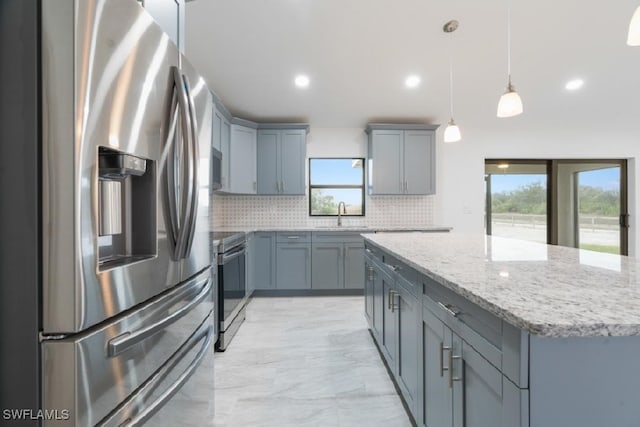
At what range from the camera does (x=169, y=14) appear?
4.40 ft

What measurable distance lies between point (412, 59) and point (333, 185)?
6.87 feet

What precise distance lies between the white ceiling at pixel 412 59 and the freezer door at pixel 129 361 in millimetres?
3122

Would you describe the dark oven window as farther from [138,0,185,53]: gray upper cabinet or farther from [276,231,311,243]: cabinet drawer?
[138,0,185,53]: gray upper cabinet

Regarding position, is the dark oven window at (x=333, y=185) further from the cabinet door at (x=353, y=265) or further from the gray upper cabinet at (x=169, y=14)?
the gray upper cabinet at (x=169, y=14)

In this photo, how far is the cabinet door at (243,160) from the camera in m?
4.36

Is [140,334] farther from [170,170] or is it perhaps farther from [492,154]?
[492,154]

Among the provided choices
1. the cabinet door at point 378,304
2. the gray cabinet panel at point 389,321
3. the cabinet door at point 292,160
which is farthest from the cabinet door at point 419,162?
the gray cabinet panel at point 389,321

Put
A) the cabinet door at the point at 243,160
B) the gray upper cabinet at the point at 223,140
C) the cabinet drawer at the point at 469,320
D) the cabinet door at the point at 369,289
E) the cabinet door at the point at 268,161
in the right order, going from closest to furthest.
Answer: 1. the cabinet drawer at the point at 469,320
2. the cabinet door at the point at 369,289
3. the gray upper cabinet at the point at 223,140
4. the cabinet door at the point at 243,160
5. the cabinet door at the point at 268,161

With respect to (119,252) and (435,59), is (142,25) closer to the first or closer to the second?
(119,252)


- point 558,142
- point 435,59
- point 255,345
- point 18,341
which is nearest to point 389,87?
point 435,59

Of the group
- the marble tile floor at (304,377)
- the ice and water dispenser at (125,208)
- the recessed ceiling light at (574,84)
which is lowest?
the marble tile floor at (304,377)

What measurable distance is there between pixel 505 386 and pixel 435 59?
3958 mm

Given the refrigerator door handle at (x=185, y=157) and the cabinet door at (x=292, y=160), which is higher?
the cabinet door at (x=292, y=160)

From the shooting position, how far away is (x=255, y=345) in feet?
9.45
